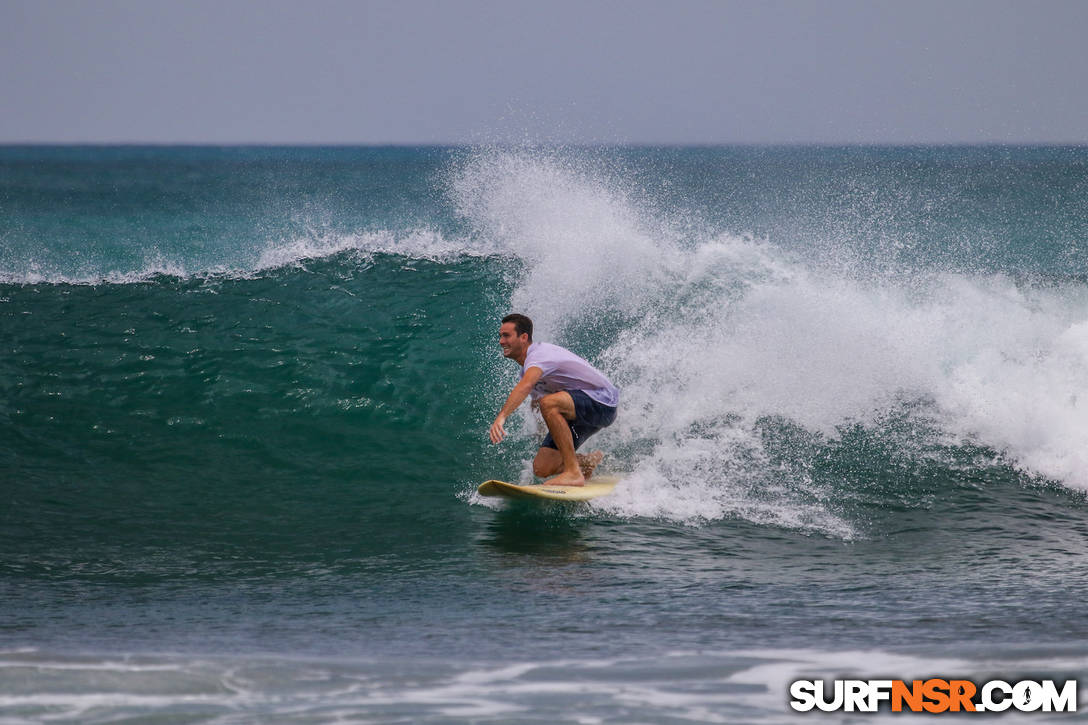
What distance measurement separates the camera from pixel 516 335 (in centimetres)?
749

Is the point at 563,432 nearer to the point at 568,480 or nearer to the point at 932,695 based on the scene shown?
the point at 568,480

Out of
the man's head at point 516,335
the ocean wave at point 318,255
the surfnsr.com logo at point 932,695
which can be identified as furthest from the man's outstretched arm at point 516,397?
the ocean wave at point 318,255

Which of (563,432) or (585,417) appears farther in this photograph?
(585,417)

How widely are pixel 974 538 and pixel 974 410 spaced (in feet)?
8.92

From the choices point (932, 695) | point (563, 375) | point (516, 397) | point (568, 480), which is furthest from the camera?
point (563, 375)

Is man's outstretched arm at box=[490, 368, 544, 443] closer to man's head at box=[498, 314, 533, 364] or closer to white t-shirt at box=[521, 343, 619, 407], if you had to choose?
white t-shirt at box=[521, 343, 619, 407]

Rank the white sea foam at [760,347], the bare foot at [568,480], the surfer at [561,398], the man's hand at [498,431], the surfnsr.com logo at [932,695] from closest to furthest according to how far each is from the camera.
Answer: the surfnsr.com logo at [932,695]
the man's hand at [498,431]
the bare foot at [568,480]
the surfer at [561,398]
the white sea foam at [760,347]

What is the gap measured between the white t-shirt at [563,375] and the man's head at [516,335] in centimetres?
7

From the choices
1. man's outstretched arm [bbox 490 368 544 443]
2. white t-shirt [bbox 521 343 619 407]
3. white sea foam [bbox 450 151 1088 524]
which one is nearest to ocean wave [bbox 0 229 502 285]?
white sea foam [bbox 450 151 1088 524]

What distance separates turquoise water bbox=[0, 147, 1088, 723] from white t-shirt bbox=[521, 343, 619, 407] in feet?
2.33

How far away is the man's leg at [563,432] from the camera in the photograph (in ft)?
24.3

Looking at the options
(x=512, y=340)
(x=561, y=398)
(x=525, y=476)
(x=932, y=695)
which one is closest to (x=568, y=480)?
(x=561, y=398)

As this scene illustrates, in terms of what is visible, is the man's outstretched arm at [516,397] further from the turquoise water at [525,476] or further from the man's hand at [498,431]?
the turquoise water at [525,476]

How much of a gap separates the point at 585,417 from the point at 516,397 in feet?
2.68
